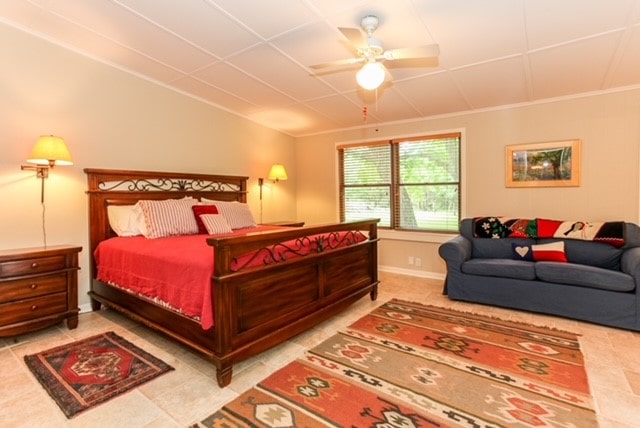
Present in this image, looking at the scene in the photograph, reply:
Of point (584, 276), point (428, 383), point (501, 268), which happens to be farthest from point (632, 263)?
point (428, 383)

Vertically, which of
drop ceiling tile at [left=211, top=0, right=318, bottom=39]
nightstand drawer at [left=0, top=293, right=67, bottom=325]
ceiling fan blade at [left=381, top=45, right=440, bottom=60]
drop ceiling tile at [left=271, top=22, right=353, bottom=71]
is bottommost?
nightstand drawer at [left=0, top=293, right=67, bottom=325]

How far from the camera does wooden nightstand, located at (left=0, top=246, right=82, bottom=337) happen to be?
2617 mm

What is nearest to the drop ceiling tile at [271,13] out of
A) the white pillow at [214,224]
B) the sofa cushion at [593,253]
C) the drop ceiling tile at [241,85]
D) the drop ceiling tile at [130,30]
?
the drop ceiling tile at [130,30]

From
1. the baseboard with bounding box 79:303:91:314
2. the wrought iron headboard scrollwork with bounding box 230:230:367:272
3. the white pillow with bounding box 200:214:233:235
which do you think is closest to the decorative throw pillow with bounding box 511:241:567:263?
the wrought iron headboard scrollwork with bounding box 230:230:367:272

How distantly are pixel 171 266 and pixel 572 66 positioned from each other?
13.2 ft

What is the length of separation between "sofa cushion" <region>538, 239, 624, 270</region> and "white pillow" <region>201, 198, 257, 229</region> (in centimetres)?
377

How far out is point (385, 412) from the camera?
1.86m

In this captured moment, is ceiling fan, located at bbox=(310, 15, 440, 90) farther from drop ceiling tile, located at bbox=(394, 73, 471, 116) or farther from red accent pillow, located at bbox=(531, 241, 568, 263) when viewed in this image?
red accent pillow, located at bbox=(531, 241, 568, 263)

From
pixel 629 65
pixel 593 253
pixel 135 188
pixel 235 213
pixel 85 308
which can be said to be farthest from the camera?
pixel 235 213

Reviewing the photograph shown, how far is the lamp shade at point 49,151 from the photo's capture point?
9.34 ft

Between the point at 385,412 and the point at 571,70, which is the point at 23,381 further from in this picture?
the point at 571,70

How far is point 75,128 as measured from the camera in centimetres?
332

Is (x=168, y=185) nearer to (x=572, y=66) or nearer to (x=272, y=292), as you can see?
(x=272, y=292)

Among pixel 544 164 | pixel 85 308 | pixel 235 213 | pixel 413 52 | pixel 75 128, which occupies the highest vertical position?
pixel 413 52
